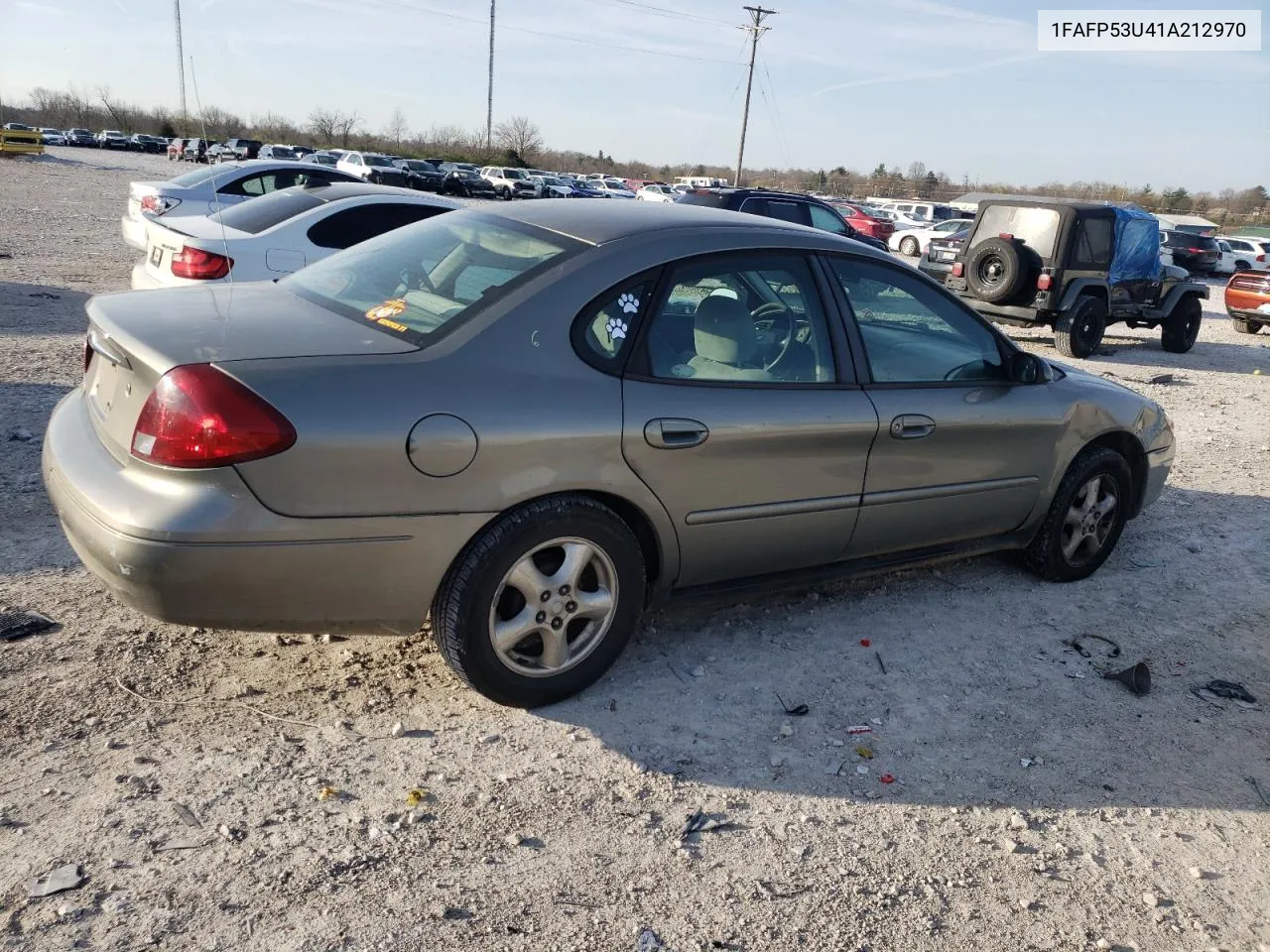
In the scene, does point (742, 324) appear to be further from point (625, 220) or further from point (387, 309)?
point (387, 309)

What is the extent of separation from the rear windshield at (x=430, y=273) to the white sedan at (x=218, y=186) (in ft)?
27.9

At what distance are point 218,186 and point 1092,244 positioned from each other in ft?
37.7

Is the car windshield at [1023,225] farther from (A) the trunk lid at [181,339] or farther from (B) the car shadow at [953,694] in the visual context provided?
(A) the trunk lid at [181,339]

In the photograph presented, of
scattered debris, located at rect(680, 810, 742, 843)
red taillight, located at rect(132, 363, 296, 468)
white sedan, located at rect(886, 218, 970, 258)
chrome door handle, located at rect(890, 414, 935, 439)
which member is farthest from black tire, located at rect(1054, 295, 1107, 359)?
white sedan, located at rect(886, 218, 970, 258)

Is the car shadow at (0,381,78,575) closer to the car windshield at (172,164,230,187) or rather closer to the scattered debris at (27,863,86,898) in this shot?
the scattered debris at (27,863,86,898)

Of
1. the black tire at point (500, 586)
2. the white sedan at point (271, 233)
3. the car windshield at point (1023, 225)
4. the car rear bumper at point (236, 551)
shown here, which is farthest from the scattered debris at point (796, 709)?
the car windshield at point (1023, 225)

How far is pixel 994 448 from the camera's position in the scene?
4.41 metres

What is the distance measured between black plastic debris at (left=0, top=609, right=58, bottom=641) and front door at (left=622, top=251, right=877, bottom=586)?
7.22 feet

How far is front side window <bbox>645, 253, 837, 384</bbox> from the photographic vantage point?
11.8ft

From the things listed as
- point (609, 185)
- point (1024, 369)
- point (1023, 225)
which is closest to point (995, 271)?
point (1023, 225)

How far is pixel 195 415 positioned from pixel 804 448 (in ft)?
6.80

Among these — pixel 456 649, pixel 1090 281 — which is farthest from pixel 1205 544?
pixel 1090 281

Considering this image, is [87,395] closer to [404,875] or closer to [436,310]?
[436,310]

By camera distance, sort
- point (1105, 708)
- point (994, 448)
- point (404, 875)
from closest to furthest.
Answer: point (404, 875)
point (1105, 708)
point (994, 448)
